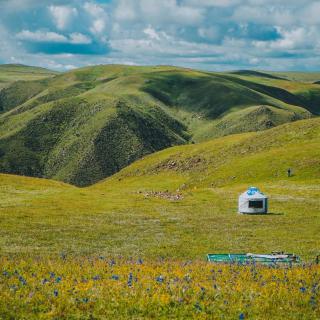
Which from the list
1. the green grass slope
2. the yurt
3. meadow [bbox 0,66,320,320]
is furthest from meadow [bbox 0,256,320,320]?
the yurt

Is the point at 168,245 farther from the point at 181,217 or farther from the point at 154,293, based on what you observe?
the point at 154,293

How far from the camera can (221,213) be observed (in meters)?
54.0

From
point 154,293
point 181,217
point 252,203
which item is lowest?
point 181,217

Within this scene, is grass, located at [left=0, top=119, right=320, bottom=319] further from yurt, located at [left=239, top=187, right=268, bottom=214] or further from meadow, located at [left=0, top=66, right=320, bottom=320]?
yurt, located at [left=239, top=187, right=268, bottom=214]

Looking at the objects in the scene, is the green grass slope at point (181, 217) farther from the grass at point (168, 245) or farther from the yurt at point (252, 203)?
the yurt at point (252, 203)

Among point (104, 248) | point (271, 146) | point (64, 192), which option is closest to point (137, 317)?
point (104, 248)

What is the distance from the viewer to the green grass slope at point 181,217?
35312 millimetres

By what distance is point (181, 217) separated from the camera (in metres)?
50.6

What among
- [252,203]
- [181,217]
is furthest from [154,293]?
[252,203]

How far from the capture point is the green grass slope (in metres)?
35.3

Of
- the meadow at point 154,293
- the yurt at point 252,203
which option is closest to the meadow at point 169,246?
the meadow at point 154,293

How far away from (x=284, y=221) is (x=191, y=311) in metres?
37.0

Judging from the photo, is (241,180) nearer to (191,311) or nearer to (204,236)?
(204,236)

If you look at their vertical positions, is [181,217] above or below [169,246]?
below
